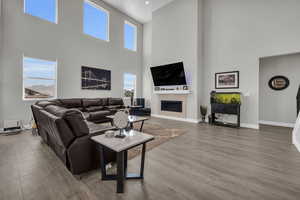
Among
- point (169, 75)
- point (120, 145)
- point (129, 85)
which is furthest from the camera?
point (129, 85)

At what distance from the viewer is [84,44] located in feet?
17.7

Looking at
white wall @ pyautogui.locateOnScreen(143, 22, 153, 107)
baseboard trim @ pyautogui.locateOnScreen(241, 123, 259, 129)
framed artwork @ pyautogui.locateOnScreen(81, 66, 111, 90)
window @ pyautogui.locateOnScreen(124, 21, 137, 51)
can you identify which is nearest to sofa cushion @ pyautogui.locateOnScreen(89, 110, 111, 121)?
framed artwork @ pyautogui.locateOnScreen(81, 66, 111, 90)

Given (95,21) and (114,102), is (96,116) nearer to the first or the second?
(114,102)

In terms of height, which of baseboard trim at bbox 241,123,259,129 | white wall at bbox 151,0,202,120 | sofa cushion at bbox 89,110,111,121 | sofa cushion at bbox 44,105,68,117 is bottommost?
baseboard trim at bbox 241,123,259,129

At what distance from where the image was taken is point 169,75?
20.0ft

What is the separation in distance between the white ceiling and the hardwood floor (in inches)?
259

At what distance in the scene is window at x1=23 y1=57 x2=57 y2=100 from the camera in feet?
13.6

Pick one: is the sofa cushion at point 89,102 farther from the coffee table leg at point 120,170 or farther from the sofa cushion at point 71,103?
the coffee table leg at point 120,170

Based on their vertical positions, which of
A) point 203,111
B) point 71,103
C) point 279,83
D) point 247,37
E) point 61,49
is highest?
point 247,37

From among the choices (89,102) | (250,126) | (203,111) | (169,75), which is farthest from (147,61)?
(250,126)

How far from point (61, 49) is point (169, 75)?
451cm

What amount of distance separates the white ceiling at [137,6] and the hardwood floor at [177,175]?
259 inches

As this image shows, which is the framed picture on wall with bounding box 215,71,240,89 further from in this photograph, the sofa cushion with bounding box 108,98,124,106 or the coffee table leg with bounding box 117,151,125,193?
the coffee table leg with bounding box 117,151,125,193

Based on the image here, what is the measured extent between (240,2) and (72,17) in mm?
6399
